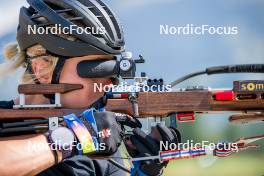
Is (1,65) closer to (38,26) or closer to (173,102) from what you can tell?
(38,26)

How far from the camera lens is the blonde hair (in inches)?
139

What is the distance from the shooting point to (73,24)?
348 centimetres

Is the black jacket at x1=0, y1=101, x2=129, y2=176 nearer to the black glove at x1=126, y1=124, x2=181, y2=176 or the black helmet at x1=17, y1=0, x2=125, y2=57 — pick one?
the black glove at x1=126, y1=124, x2=181, y2=176

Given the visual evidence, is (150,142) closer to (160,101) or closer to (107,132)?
(160,101)

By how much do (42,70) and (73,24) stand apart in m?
0.33

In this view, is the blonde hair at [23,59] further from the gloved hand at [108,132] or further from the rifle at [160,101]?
the gloved hand at [108,132]

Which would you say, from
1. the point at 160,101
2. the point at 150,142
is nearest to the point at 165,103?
the point at 160,101

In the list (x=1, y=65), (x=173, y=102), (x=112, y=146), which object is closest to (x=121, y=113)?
(x=173, y=102)

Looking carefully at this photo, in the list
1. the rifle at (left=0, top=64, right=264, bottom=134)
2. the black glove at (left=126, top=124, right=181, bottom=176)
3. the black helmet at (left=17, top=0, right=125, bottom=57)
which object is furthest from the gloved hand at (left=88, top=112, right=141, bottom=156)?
the black helmet at (left=17, top=0, right=125, bottom=57)

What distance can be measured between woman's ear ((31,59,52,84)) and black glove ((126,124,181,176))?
0.61m

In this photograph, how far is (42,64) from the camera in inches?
139

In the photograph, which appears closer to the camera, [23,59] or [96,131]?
[96,131]

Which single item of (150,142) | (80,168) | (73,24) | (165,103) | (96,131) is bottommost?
(80,168)

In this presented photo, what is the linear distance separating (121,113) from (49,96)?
1.41 ft
